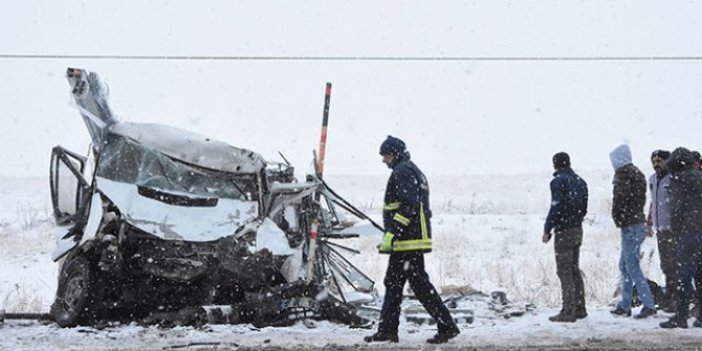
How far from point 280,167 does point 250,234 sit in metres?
1.60

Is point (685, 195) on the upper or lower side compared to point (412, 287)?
upper

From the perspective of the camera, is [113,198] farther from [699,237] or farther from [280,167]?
[699,237]

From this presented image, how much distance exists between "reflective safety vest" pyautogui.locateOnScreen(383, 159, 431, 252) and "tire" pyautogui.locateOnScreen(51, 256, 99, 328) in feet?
11.7

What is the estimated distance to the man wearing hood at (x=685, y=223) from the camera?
7797 mm

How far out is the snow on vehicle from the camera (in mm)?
8391

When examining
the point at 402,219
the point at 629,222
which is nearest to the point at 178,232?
the point at 402,219

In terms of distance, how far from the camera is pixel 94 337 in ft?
25.4

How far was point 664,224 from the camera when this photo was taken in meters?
8.79

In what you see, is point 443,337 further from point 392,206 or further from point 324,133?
point 324,133

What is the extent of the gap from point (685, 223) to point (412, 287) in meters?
3.01

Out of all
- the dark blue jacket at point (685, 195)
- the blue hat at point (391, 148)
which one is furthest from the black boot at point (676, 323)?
the blue hat at point (391, 148)

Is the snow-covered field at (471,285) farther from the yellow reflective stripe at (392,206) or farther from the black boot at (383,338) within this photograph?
the yellow reflective stripe at (392,206)

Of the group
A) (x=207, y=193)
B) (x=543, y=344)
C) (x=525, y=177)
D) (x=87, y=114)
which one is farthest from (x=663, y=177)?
(x=525, y=177)

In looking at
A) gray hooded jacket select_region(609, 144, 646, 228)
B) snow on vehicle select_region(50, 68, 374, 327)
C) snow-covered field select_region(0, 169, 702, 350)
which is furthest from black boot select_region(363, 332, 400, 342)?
gray hooded jacket select_region(609, 144, 646, 228)
